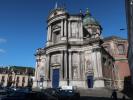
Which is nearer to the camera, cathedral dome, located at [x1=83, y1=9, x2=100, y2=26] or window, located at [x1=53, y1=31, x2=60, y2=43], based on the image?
window, located at [x1=53, y1=31, x2=60, y2=43]

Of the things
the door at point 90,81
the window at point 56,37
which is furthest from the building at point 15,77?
the door at point 90,81

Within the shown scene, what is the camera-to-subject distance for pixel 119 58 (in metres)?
50.7

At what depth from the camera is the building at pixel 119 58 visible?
47.2 meters

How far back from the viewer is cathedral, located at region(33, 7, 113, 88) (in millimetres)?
35062

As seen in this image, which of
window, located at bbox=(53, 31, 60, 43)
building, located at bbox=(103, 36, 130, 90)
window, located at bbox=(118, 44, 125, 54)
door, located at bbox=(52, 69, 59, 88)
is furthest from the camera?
window, located at bbox=(118, 44, 125, 54)

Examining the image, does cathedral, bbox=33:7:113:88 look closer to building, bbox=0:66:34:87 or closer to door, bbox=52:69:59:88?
door, bbox=52:69:59:88

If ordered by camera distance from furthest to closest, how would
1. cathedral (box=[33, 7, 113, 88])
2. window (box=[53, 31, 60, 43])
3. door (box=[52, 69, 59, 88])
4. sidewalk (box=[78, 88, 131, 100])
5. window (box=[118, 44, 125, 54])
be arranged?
window (box=[118, 44, 125, 54])
window (box=[53, 31, 60, 43])
door (box=[52, 69, 59, 88])
cathedral (box=[33, 7, 113, 88])
sidewalk (box=[78, 88, 131, 100])

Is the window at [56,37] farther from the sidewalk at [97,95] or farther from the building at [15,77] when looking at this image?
the building at [15,77]

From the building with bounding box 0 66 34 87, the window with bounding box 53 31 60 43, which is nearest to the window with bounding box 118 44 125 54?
the window with bounding box 53 31 60 43

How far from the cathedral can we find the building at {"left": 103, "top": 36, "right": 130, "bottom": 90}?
29.3 ft

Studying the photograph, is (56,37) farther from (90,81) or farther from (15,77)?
(15,77)

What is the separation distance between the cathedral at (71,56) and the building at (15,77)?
126 ft

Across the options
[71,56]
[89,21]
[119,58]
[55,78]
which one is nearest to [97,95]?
[71,56]

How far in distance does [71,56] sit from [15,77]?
4898 cm
